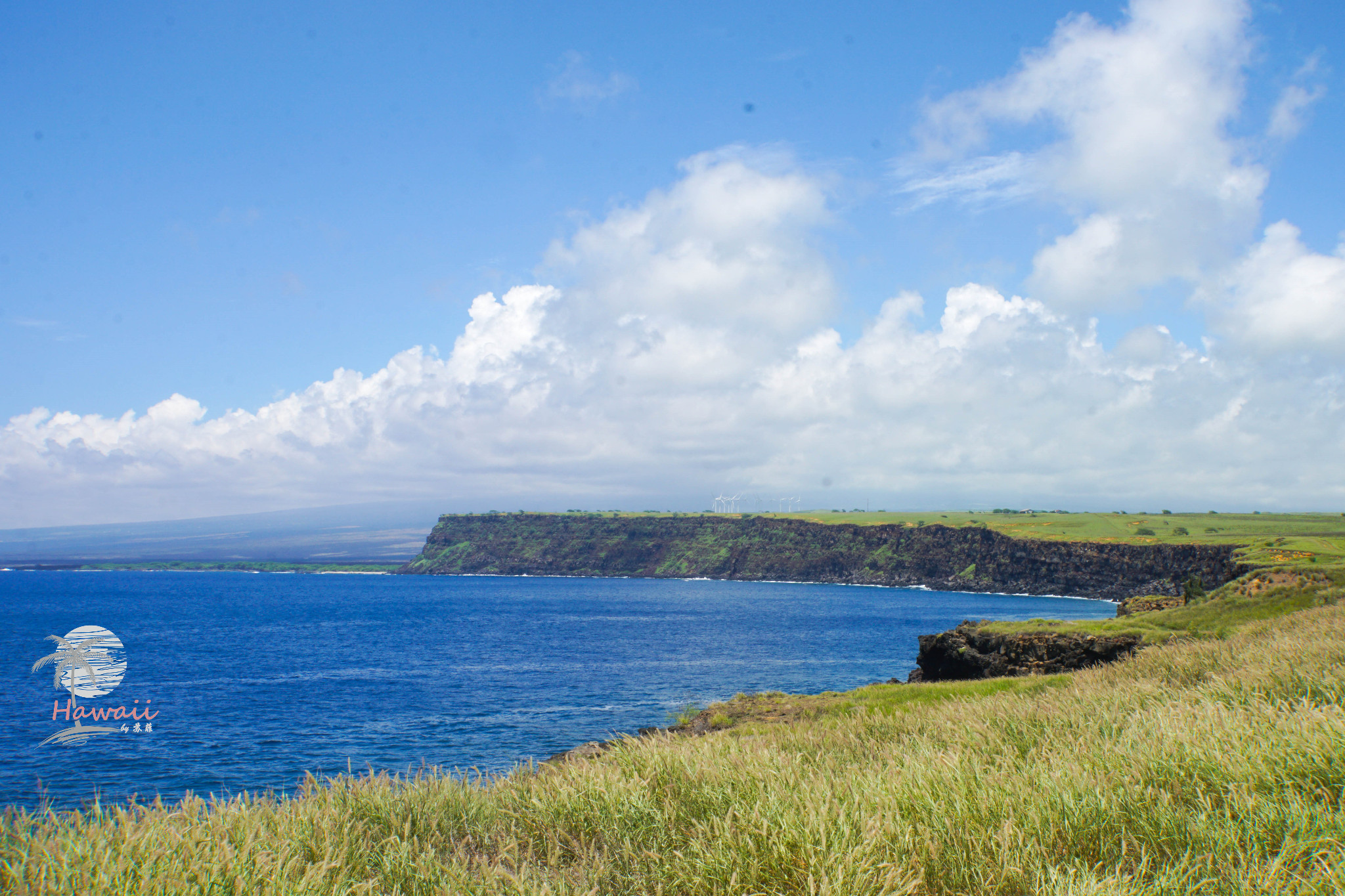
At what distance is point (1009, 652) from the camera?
32656 mm

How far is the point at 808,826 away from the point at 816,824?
0.09m

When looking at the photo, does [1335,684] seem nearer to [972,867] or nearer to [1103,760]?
[1103,760]

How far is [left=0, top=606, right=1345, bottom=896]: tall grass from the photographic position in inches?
209

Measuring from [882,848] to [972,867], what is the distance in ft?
2.22

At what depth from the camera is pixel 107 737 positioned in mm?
33844

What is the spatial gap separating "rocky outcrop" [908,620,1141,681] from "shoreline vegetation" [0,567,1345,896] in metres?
20.4

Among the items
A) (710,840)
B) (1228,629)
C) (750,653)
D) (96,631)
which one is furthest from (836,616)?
(710,840)

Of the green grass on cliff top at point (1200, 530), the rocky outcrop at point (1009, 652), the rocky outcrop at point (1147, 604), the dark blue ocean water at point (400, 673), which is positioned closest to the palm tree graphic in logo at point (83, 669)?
the dark blue ocean water at point (400, 673)

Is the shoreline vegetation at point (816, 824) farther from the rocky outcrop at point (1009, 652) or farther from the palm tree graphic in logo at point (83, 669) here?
the rocky outcrop at point (1009, 652)

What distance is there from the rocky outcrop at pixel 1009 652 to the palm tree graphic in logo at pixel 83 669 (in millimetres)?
30168

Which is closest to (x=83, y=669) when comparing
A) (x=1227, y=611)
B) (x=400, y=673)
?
(x=400, y=673)

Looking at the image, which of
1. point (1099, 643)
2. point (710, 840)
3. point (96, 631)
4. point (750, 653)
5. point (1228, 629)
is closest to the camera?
point (710, 840)

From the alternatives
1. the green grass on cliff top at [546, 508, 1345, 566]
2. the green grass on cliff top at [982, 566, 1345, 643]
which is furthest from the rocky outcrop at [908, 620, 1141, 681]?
the green grass on cliff top at [546, 508, 1345, 566]

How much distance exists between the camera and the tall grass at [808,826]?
5.31 meters
